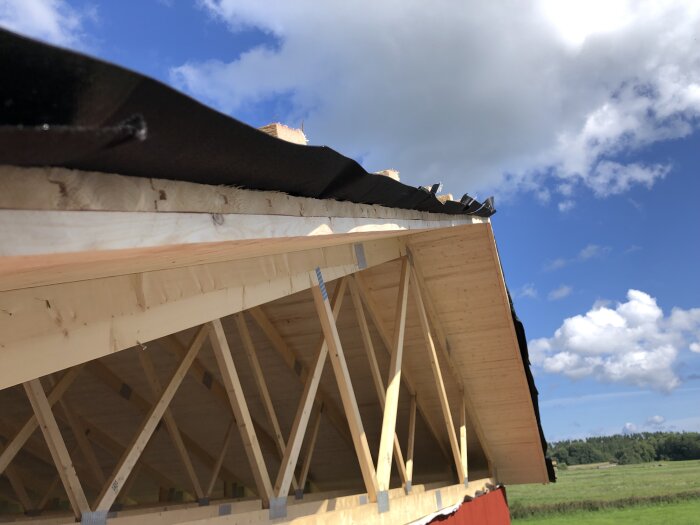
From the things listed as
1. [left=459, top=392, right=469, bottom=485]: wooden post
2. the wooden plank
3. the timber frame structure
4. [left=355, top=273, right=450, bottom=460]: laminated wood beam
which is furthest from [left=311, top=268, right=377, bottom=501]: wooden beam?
[left=459, top=392, right=469, bottom=485]: wooden post

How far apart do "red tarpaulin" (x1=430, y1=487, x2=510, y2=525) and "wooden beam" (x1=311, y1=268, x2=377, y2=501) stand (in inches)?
52.8

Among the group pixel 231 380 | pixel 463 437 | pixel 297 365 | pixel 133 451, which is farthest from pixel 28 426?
pixel 463 437

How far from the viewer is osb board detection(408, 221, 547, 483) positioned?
247 inches

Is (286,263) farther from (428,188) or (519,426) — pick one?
(519,426)

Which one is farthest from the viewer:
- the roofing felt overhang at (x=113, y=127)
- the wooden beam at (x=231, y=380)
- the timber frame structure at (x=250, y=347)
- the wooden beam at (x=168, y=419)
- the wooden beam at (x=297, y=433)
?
the wooden beam at (x=168, y=419)

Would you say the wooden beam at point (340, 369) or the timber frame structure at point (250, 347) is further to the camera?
the wooden beam at point (340, 369)

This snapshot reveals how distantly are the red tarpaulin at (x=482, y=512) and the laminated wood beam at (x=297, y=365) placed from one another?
2.10m

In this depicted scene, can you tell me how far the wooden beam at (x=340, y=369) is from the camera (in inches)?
167

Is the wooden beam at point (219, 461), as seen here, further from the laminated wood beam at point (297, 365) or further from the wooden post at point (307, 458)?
the laminated wood beam at point (297, 365)

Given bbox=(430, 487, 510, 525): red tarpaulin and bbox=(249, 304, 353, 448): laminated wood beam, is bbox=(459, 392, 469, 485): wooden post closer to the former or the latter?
bbox=(430, 487, 510, 525): red tarpaulin

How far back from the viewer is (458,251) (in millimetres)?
6305

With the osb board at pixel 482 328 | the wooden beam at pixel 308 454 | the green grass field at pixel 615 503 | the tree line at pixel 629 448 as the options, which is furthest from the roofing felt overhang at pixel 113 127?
the tree line at pixel 629 448

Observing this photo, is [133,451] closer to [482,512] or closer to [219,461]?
[219,461]

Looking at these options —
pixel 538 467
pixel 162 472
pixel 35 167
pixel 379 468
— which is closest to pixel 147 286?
pixel 35 167
